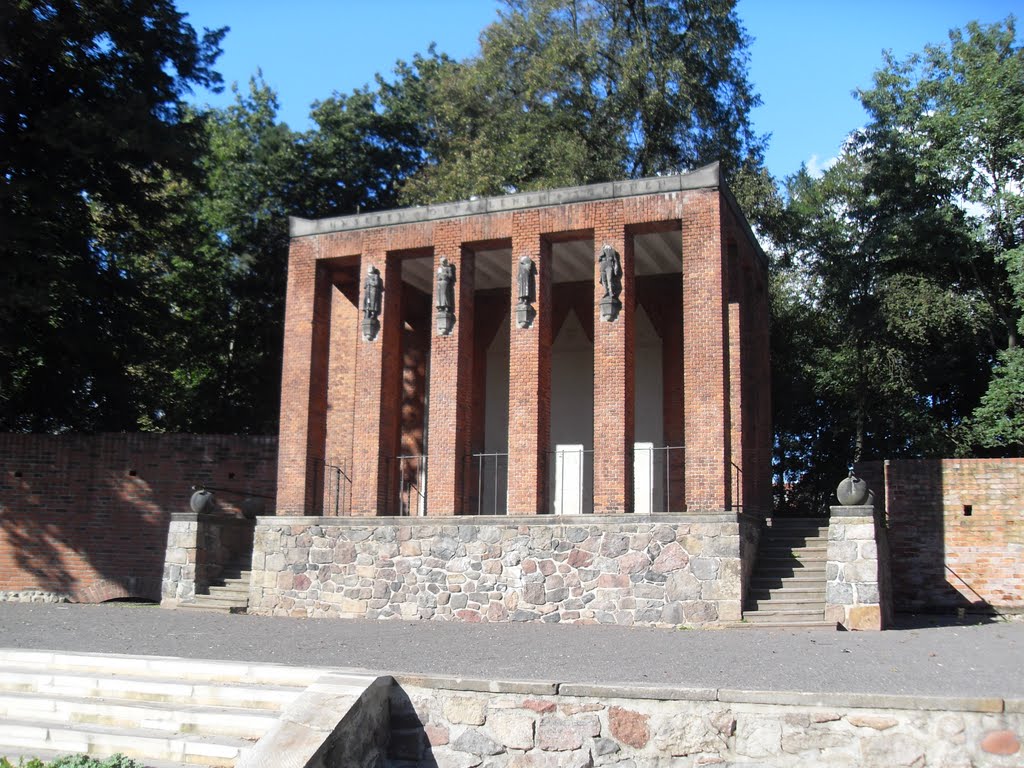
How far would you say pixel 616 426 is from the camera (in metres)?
14.7

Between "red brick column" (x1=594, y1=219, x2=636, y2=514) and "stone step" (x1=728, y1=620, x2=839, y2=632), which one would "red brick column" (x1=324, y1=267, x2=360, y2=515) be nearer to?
"red brick column" (x1=594, y1=219, x2=636, y2=514)

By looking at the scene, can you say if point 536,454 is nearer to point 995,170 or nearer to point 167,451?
point 167,451

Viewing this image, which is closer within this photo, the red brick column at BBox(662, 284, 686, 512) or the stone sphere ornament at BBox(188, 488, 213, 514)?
the stone sphere ornament at BBox(188, 488, 213, 514)

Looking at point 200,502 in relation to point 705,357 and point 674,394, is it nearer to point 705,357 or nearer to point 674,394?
point 674,394

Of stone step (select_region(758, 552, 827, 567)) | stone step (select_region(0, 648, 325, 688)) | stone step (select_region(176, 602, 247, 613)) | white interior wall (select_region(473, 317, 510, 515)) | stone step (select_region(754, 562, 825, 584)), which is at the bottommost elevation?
stone step (select_region(176, 602, 247, 613))

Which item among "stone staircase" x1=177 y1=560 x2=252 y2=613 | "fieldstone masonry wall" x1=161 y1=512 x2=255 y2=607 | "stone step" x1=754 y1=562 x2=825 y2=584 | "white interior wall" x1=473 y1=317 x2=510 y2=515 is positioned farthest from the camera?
"white interior wall" x1=473 y1=317 x2=510 y2=515

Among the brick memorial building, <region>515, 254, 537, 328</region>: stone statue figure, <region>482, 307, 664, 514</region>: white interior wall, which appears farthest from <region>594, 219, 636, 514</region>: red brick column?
<region>482, 307, 664, 514</region>: white interior wall

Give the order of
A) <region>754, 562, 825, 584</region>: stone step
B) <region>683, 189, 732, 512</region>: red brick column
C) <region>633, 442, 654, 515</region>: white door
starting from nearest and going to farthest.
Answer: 1. <region>683, 189, 732, 512</region>: red brick column
2. <region>754, 562, 825, 584</region>: stone step
3. <region>633, 442, 654, 515</region>: white door

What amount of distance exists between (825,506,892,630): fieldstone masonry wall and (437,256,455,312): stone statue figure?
639 cm

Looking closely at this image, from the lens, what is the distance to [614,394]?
14.8m

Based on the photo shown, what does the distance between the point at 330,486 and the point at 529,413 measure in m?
3.93

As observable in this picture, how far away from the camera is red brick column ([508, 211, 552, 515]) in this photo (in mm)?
14992

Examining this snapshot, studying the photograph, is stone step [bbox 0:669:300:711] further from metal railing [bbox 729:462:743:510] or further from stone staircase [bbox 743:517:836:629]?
metal railing [bbox 729:462:743:510]

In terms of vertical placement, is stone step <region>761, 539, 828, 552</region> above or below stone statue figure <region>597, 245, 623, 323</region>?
below
